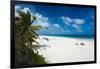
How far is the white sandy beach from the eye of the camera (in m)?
2.09

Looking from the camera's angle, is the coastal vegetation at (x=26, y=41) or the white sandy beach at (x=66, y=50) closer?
the coastal vegetation at (x=26, y=41)

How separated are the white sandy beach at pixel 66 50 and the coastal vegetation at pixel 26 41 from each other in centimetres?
7

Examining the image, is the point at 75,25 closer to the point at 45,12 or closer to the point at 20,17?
the point at 45,12

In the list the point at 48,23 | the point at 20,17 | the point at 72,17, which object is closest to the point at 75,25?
the point at 72,17

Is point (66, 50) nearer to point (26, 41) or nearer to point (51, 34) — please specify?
point (51, 34)

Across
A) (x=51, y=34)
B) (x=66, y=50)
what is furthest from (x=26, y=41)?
(x=66, y=50)

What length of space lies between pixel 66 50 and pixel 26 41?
0.47m

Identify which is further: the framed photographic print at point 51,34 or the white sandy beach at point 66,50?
the white sandy beach at point 66,50

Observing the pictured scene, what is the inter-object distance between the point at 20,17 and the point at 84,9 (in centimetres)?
76

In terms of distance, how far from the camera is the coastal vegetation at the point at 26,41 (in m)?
1.98

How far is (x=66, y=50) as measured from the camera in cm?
216

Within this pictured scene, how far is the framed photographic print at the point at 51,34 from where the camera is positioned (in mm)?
1985

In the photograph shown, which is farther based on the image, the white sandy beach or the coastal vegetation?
the white sandy beach

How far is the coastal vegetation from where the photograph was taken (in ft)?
6.49
